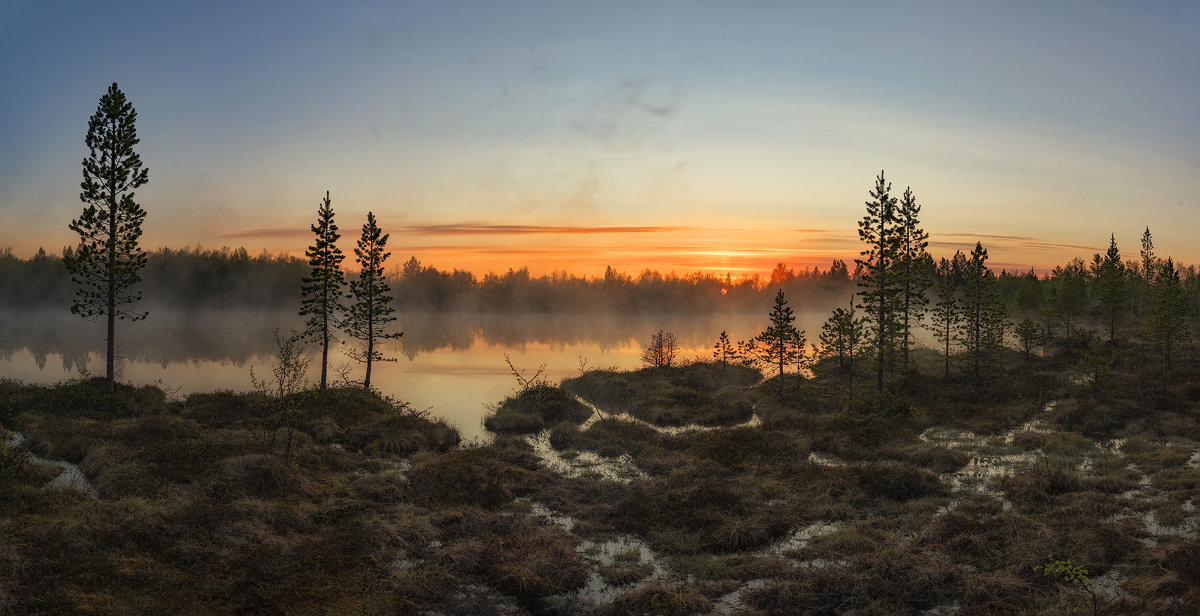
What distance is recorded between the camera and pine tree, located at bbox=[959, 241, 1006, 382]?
38.7 meters

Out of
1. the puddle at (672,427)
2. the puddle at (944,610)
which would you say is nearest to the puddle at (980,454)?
the puddle at (672,427)

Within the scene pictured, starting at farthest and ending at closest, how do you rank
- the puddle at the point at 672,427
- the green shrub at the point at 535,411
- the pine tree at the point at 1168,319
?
the pine tree at the point at 1168,319, the green shrub at the point at 535,411, the puddle at the point at 672,427

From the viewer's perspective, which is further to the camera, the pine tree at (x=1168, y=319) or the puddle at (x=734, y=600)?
the pine tree at (x=1168, y=319)

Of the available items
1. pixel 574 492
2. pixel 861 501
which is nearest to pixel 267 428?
pixel 574 492

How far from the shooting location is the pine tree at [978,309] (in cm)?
3869

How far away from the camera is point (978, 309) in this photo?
1610 inches

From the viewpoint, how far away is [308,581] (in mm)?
12594

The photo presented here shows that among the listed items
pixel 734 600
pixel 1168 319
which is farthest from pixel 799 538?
pixel 1168 319

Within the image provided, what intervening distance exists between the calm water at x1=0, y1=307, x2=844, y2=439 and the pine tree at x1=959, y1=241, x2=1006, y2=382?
30071 mm

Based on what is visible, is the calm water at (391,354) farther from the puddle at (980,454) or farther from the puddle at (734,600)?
the puddle at (980,454)

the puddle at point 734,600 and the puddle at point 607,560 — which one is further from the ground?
the puddle at point 734,600

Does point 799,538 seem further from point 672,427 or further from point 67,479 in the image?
point 67,479

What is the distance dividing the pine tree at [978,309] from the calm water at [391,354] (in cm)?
3007

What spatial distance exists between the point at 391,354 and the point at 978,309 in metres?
60.1
